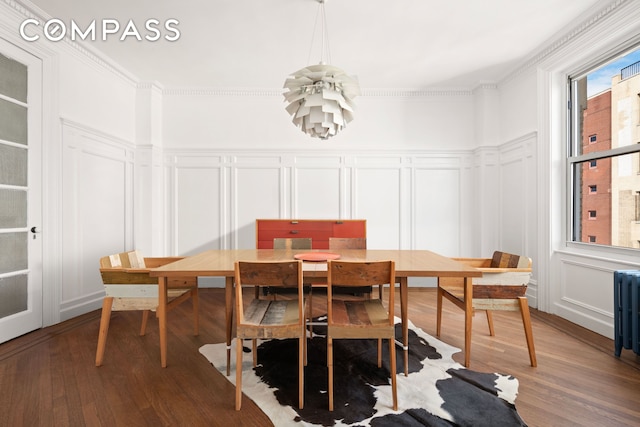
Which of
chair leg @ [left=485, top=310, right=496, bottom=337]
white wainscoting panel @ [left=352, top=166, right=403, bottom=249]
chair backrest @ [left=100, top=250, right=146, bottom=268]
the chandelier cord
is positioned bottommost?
chair leg @ [left=485, top=310, right=496, bottom=337]

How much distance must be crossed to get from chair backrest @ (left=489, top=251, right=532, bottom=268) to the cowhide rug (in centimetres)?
83

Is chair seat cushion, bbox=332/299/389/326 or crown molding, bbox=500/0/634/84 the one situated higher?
crown molding, bbox=500/0/634/84

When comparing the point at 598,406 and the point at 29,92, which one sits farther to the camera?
the point at 29,92

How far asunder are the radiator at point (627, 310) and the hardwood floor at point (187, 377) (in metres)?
0.16

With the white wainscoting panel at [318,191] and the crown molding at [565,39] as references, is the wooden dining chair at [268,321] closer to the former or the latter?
the white wainscoting panel at [318,191]

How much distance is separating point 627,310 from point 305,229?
3413 mm

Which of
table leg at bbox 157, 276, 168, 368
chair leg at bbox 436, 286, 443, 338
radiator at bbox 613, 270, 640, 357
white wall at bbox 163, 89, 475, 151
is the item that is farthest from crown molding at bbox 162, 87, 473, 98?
table leg at bbox 157, 276, 168, 368

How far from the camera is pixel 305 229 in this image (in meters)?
4.62

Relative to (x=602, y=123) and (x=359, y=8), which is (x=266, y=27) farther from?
(x=602, y=123)

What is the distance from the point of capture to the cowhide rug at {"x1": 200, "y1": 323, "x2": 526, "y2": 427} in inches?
72.1

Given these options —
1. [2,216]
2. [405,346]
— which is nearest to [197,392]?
[405,346]

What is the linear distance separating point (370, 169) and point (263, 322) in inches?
142

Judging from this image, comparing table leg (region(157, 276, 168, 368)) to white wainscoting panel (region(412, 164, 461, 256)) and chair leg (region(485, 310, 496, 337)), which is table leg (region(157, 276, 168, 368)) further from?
white wainscoting panel (region(412, 164, 461, 256))

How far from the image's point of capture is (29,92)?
318 centimetres
